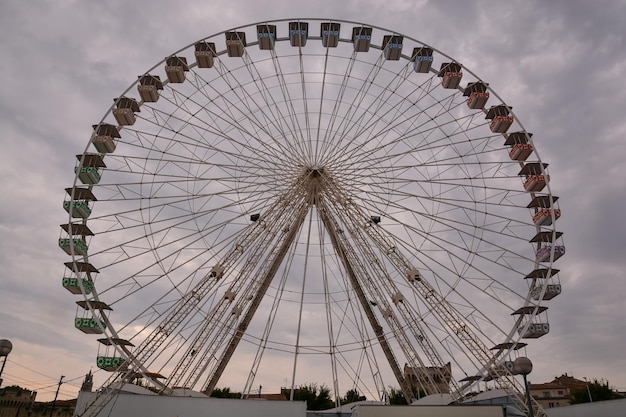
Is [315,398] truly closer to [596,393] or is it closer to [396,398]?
[396,398]

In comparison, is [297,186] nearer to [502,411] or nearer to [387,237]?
[387,237]

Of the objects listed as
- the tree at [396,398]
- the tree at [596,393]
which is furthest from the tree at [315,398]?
the tree at [596,393]

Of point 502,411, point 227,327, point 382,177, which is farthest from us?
point 382,177

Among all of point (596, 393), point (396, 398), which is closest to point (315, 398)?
point (396, 398)

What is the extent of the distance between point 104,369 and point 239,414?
248 inches

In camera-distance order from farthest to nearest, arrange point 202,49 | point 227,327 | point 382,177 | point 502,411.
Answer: point 202,49 < point 382,177 < point 227,327 < point 502,411

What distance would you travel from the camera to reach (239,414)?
68.7ft

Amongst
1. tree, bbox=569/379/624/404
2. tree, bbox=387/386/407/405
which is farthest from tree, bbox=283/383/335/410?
tree, bbox=569/379/624/404

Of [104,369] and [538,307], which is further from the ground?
[538,307]

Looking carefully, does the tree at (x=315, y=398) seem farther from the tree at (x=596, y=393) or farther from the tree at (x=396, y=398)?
the tree at (x=596, y=393)

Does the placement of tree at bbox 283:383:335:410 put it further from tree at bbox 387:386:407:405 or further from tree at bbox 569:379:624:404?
tree at bbox 569:379:624:404

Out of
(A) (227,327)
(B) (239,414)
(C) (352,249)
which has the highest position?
(C) (352,249)

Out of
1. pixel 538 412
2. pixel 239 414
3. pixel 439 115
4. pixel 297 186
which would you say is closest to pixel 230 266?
pixel 297 186

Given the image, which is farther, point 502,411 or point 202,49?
point 202,49
